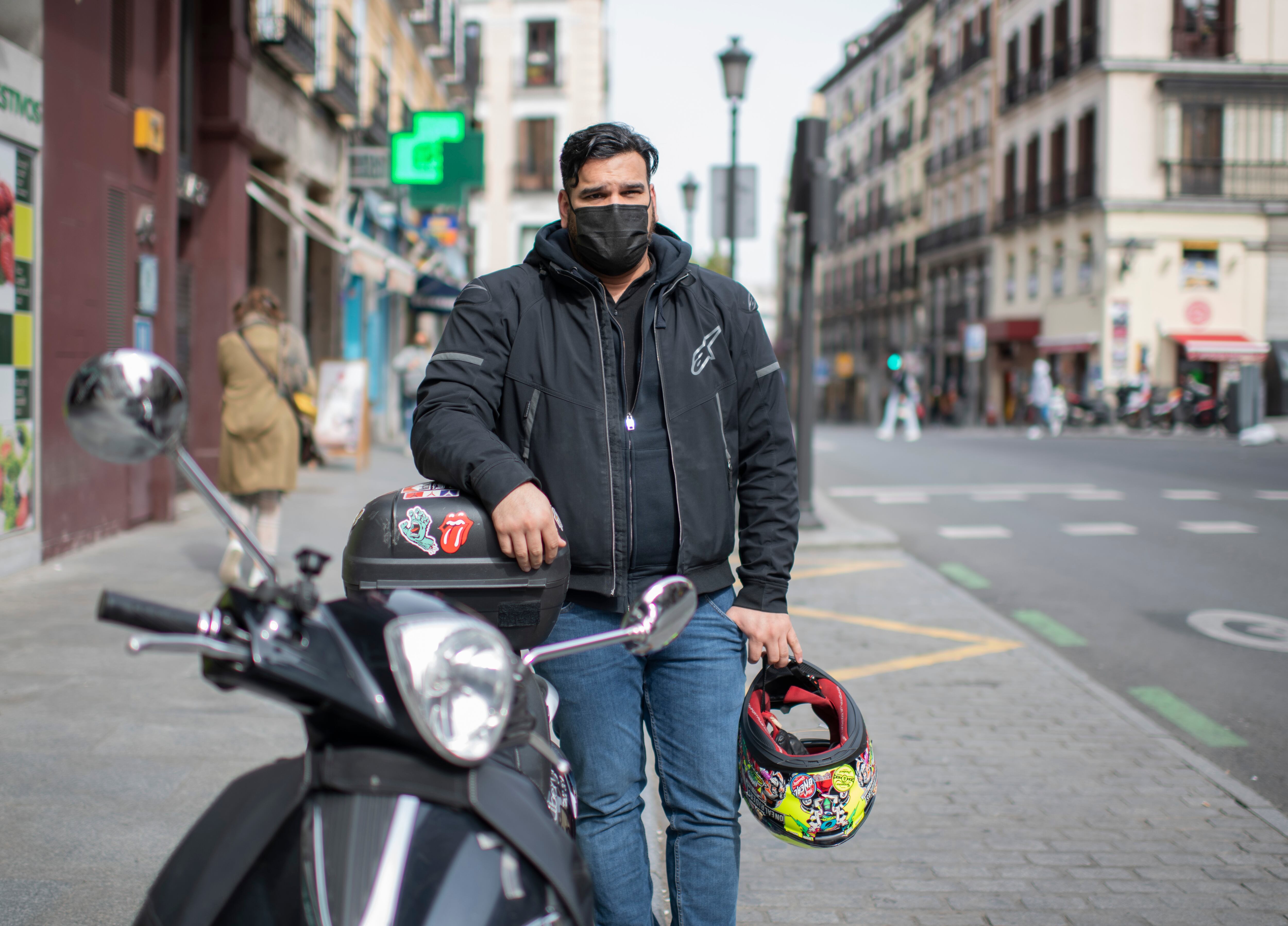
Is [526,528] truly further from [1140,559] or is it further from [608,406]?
[1140,559]

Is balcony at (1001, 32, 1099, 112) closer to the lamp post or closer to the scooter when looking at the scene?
the lamp post

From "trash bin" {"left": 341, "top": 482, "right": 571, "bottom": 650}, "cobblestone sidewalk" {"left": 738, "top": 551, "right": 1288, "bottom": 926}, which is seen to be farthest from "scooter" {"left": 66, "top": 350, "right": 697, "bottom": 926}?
"cobblestone sidewalk" {"left": 738, "top": 551, "right": 1288, "bottom": 926}

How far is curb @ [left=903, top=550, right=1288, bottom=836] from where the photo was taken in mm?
4184

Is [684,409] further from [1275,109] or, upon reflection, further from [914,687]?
[1275,109]

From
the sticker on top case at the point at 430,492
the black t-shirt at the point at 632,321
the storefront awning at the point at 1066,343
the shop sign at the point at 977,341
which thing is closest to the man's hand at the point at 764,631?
the black t-shirt at the point at 632,321

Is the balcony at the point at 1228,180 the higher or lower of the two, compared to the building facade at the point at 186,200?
higher

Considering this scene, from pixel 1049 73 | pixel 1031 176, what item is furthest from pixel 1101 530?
pixel 1031 176

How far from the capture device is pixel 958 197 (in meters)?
53.5

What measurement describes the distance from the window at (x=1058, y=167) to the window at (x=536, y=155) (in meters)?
17.1

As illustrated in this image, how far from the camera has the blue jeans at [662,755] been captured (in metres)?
2.51

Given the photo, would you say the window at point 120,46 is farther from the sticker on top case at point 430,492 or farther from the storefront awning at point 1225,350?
the storefront awning at point 1225,350

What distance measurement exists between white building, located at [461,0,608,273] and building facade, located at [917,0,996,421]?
637 inches

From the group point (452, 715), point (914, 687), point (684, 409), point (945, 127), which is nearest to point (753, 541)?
point (684, 409)

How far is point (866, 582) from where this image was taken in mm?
8781
